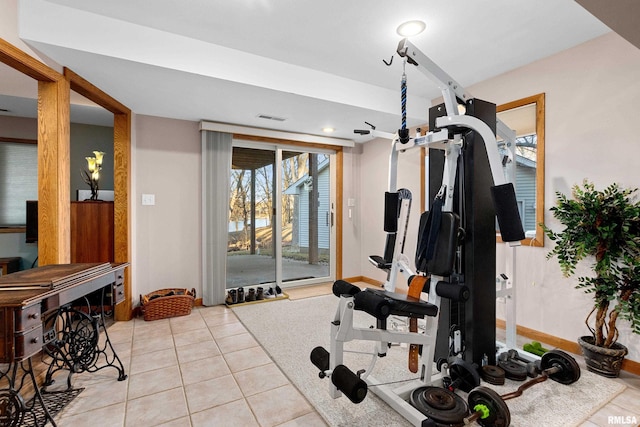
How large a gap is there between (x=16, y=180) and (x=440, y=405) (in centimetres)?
530

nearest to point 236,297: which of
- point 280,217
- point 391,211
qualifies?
point 280,217

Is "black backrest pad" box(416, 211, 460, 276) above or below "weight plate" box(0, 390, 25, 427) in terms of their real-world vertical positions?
above

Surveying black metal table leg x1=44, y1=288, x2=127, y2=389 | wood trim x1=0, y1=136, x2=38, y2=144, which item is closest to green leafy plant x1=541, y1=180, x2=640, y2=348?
black metal table leg x1=44, y1=288, x2=127, y2=389

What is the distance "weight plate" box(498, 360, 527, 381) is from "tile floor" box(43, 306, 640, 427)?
0.39 metres

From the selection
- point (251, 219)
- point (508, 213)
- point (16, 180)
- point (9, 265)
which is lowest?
point (9, 265)

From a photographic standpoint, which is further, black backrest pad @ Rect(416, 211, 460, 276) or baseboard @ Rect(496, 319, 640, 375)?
baseboard @ Rect(496, 319, 640, 375)

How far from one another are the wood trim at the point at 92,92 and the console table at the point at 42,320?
4.76 ft

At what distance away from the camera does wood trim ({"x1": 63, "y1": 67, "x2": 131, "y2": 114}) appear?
2.36 m

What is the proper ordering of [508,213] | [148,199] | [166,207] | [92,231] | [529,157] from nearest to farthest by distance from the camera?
[508,213] → [529,157] → [92,231] → [148,199] → [166,207]

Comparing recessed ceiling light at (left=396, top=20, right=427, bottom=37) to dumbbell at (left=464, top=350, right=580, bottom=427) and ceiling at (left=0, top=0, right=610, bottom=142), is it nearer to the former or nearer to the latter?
ceiling at (left=0, top=0, right=610, bottom=142)

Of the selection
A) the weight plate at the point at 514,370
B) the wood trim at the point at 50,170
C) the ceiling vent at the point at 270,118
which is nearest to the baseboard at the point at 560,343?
the weight plate at the point at 514,370

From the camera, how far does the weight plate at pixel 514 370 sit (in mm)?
2062

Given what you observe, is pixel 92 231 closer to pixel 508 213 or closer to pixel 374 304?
pixel 374 304

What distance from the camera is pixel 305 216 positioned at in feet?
15.8
